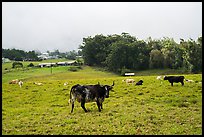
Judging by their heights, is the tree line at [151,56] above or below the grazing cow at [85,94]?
above

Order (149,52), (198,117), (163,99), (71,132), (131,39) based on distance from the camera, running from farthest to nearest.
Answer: (131,39) < (149,52) < (163,99) < (198,117) < (71,132)

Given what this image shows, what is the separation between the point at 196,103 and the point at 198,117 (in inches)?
186

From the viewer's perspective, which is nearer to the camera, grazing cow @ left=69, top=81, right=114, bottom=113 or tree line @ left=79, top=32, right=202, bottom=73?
grazing cow @ left=69, top=81, right=114, bottom=113

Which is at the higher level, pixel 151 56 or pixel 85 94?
pixel 151 56

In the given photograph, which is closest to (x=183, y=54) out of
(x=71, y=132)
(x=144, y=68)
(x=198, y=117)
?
(x=144, y=68)

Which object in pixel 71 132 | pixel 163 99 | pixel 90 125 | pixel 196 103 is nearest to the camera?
pixel 71 132

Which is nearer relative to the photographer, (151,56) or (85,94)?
(85,94)

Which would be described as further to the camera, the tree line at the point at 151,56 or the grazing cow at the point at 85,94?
the tree line at the point at 151,56

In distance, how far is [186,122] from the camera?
1198 centimetres

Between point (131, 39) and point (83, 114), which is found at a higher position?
point (131, 39)

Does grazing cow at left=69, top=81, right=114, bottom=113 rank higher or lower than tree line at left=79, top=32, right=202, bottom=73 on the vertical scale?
lower

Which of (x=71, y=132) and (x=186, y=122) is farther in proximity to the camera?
(x=186, y=122)

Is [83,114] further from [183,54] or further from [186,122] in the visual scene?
[183,54]

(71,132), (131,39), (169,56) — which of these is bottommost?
(71,132)
